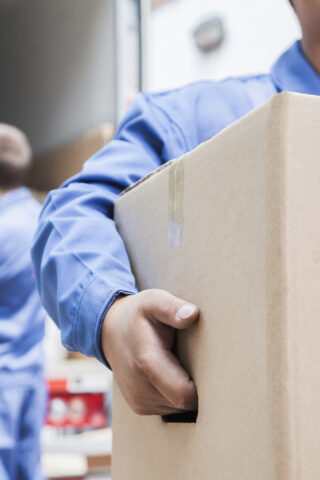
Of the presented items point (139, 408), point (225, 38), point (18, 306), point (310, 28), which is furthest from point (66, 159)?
point (139, 408)

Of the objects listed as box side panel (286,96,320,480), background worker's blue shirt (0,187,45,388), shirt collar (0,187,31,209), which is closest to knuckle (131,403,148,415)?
box side panel (286,96,320,480)

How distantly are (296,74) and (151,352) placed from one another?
1.40 feet

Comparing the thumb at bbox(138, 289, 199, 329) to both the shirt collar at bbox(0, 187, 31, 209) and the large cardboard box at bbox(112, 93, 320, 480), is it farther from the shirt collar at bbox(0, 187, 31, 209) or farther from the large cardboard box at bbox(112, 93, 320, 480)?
the shirt collar at bbox(0, 187, 31, 209)

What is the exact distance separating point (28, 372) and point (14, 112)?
1.56 metres

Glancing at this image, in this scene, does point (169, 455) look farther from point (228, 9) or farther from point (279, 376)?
point (228, 9)

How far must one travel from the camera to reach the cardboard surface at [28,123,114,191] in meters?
2.37

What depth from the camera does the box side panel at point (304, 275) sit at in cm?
37

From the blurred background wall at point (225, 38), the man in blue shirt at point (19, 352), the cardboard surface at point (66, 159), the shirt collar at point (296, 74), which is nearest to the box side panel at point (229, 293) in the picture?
the shirt collar at point (296, 74)

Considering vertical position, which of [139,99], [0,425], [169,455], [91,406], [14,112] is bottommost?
[91,406]

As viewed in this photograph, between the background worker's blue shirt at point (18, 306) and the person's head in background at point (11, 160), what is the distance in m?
0.15

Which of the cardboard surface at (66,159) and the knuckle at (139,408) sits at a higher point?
the knuckle at (139,408)

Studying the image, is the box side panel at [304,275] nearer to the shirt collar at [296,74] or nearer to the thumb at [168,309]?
the thumb at [168,309]

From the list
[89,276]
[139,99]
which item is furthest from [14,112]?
[89,276]

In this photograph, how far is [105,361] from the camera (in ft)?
1.89
